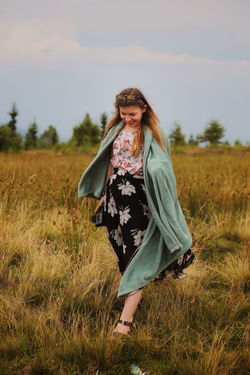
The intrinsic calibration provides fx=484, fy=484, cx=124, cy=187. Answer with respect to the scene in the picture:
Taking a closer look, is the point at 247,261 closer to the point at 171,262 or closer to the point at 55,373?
the point at 171,262

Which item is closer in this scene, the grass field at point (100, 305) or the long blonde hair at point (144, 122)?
the grass field at point (100, 305)

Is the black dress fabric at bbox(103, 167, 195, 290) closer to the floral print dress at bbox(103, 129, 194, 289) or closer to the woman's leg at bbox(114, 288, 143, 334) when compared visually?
the floral print dress at bbox(103, 129, 194, 289)

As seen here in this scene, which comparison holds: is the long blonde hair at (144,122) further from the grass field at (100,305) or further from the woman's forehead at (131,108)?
the grass field at (100,305)

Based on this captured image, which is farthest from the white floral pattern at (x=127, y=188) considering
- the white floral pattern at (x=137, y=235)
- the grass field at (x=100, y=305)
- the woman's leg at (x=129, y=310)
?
the grass field at (x=100, y=305)

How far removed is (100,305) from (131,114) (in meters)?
1.40

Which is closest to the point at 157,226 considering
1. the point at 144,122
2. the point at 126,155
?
the point at 126,155

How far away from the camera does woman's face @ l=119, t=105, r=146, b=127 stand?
10.4 ft

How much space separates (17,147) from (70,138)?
9.32 m

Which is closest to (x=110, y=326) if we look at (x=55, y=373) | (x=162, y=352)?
(x=162, y=352)

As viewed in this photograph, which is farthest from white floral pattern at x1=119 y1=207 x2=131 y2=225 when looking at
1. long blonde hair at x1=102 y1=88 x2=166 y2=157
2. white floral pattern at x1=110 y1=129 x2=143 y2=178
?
long blonde hair at x1=102 y1=88 x2=166 y2=157

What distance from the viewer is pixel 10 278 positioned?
12.5ft

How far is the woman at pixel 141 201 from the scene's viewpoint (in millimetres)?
3018

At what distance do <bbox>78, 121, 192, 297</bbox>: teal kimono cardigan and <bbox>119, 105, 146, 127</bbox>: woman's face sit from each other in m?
0.09

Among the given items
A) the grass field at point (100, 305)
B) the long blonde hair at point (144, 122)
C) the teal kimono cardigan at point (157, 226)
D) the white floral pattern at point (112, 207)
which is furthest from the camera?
the white floral pattern at point (112, 207)
